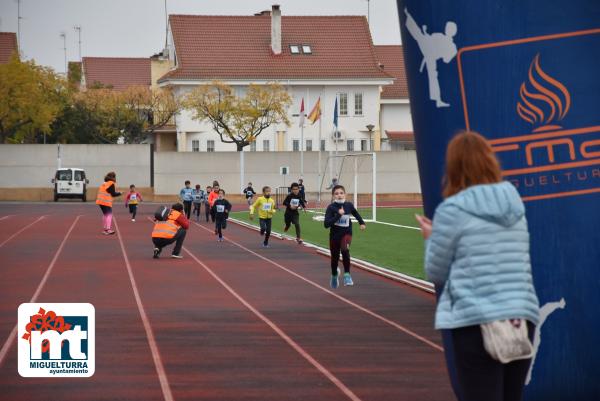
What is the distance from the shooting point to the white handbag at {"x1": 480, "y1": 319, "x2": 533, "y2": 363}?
5309 mm

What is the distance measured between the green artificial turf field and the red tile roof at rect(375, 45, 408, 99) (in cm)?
3126

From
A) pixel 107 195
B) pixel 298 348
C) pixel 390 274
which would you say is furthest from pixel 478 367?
pixel 107 195

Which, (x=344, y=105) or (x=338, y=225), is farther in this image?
(x=344, y=105)

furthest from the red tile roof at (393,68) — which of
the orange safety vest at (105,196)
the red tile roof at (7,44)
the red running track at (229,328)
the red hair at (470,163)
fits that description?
the red hair at (470,163)

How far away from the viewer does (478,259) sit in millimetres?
5402

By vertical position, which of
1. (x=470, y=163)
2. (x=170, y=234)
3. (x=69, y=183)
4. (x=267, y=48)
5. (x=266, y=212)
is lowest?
(x=170, y=234)

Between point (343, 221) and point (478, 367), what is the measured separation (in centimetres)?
1261

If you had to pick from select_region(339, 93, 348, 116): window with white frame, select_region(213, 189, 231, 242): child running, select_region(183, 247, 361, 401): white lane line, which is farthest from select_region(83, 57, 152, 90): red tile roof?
select_region(183, 247, 361, 401): white lane line

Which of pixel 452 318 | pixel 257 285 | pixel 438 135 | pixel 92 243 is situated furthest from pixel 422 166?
pixel 92 243

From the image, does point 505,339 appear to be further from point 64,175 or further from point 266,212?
A: point 64,175

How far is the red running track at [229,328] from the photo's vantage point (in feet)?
31.6

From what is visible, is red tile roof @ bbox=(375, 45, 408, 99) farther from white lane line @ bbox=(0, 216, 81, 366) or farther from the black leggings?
the black leggings

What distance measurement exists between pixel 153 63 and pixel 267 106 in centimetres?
1680

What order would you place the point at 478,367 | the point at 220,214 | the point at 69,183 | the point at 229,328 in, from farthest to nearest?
the point at 69,183 → the point at 220,214 → the point at 229,328 → the point at 478,367
